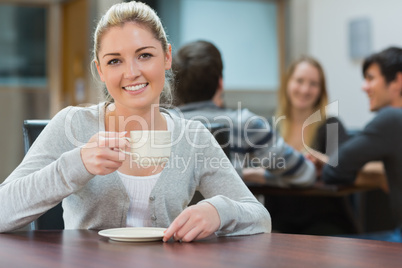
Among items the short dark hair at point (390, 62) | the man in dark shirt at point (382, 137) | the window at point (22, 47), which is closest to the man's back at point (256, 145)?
the man in dark shirt at point (382, 137)

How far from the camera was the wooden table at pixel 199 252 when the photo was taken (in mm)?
920

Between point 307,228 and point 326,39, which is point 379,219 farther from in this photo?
point 326,39

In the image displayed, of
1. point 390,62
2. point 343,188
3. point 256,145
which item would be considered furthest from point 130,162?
point 390,62

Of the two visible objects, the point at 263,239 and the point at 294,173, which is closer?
Answer: the point at 263,239

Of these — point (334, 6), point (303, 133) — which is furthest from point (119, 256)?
point (334, 6)

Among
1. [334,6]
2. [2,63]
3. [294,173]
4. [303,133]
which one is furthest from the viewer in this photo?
[2,63]

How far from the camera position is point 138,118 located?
153 centimetres

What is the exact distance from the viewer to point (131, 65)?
1426mm

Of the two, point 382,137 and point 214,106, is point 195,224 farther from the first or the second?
point 382,137

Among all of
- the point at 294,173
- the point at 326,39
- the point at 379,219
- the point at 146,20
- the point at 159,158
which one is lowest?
the point at 379,219

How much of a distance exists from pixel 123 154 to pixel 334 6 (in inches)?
171

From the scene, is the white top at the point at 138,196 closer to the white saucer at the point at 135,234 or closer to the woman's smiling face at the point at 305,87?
the white saucer at the point at 135,234

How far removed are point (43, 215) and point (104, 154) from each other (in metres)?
0.52

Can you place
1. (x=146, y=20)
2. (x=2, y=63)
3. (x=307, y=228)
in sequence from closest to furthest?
(x=146, y=20)
(x=307, y=228)
(x=2, y=63)
